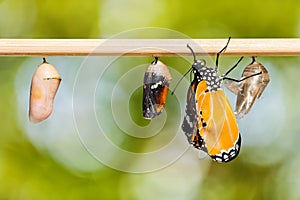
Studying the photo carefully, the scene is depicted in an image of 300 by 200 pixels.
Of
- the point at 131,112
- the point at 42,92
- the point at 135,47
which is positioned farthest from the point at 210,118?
the point at 131,112

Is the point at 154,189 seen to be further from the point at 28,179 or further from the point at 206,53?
the point at 206,53

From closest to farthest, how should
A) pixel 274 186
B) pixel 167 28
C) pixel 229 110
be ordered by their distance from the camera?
1. pixel 229 110
2. pixel 167 28
3. pixel 274 186

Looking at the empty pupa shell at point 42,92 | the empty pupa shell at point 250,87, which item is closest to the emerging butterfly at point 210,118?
the empty pupa shell at point 250,87

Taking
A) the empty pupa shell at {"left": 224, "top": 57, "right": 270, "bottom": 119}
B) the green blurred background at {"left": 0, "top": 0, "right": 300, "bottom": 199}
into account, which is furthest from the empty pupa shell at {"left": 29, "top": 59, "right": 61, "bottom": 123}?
the green blurred background at {"left": 0, "top": 0, "right": 300, "bottom": 199}

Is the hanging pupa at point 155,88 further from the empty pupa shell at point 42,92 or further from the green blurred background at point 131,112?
the green blurred background at point 131,112

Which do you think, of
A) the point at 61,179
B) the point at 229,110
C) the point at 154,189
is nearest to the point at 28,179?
the point at 61,179

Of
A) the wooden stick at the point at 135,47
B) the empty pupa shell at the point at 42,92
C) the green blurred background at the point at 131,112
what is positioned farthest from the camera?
the green blurred background at the point at 131,112

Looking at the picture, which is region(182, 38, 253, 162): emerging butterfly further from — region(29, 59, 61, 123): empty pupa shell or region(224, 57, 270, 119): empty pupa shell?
region(29, 59, 61, 123): empty pupa shell
